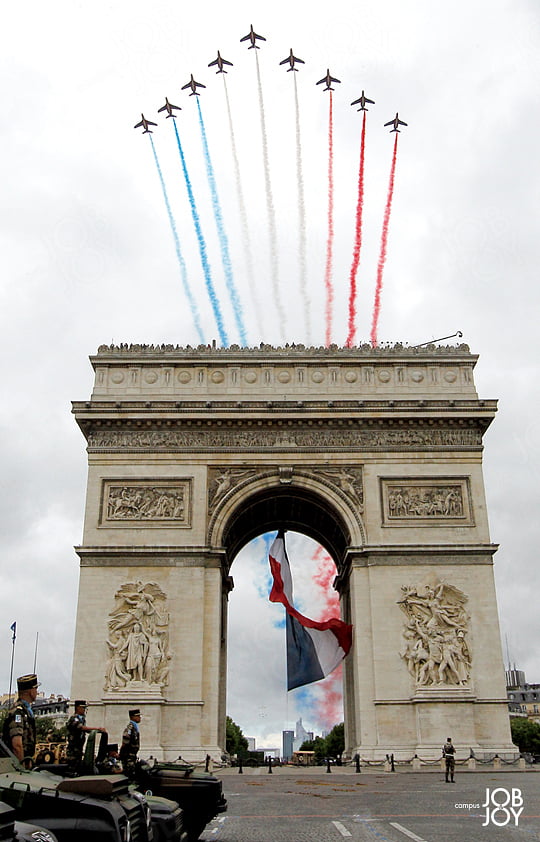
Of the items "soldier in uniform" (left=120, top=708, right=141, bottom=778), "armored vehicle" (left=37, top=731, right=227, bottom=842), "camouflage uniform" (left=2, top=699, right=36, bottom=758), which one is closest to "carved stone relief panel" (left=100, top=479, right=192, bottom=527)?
"soldier in uniform" (left=120, top=708, right=141, bottom=778)

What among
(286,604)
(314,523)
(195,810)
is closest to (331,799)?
(195,810)

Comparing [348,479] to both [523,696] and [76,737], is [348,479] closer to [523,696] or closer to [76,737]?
[76,737]

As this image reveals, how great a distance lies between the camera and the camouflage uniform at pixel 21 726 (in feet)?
26.0

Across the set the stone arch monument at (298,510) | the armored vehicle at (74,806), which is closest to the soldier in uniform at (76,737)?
the armored vehicle at (74,806)

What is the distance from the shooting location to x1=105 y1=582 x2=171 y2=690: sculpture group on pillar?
98.1 ft

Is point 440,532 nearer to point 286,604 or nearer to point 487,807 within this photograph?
point 286,604

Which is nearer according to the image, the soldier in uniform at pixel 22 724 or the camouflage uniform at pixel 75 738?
the soldier in uniform at pixel 22 724

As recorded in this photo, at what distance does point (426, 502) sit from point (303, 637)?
8.27m

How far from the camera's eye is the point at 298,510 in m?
36.9

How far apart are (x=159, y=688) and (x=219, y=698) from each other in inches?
135

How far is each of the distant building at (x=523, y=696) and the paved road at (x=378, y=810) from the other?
11250 centimetres

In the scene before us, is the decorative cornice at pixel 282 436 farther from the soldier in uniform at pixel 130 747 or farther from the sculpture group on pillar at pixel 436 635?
the soldier in uniform at pixel 130 747

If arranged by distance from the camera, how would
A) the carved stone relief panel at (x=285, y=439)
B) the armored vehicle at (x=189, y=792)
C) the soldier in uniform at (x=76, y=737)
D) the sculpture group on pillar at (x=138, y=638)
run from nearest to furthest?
the soldier in uniform at (x=76, y=737), the armored vehicle at (x=189, y=792), the sculpture group on pillar at (x=138, y=638), the carved stone relief panel at (x=285, y=439)

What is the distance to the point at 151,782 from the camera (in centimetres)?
1069
